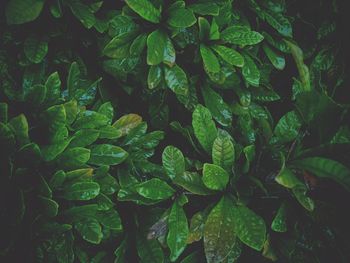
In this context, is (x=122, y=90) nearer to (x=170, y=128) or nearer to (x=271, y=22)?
(x=170, y=128)

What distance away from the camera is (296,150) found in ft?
5.05

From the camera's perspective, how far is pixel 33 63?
1645mm

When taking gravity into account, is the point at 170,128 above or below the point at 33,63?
below

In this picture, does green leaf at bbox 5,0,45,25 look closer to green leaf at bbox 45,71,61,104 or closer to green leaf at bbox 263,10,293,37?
green leaf at bbox 45,71,61,104

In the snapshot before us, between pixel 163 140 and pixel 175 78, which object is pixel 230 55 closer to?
pixel 175 78

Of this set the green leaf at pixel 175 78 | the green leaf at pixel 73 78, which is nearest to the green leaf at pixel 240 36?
the green leaf at pixel 175 78

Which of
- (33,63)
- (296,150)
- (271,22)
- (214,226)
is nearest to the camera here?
(214,226)

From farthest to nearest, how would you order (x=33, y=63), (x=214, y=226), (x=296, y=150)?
1. (x=33, y=63)
2. (x=296, y=150)
3. (x=214, y=226)

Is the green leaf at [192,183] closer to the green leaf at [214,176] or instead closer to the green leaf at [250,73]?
the green leaf at [214,176]

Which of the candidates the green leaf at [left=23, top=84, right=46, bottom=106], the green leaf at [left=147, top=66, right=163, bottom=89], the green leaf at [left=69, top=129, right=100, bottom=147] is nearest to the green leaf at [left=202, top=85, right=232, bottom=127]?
the green leaf at [left=147, top=66, right=163, bottom=89]

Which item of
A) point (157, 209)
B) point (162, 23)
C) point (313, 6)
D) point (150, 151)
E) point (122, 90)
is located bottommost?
point (157, 209)

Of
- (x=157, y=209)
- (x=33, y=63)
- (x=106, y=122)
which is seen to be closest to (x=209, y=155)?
(x=157, y=209)

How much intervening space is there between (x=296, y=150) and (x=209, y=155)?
334mm

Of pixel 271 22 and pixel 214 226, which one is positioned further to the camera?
pixel 271 22
